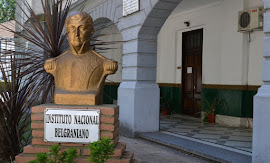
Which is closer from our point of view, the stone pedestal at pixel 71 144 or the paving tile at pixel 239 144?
the stone pedestal at pixel 71 144

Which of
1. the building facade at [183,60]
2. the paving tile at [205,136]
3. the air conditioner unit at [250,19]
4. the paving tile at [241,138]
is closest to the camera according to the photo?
the paving tile at [241,138]


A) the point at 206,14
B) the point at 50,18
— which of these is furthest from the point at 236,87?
the point at 50,18

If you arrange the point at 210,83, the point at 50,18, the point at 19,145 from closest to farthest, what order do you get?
the point at 50,18 → the point at 19,145 → the point at 210,83

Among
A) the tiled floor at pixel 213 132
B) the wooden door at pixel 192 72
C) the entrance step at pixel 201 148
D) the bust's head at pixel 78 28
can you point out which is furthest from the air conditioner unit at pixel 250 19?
the bust's head at pixel 78 28

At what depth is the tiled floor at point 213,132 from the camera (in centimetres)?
549

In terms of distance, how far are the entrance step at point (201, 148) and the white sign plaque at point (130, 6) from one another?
271 centimetres

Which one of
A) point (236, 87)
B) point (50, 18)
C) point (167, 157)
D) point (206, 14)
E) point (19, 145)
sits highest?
point (206, 14)

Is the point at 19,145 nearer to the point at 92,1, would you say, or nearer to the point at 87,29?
the point at 87,29

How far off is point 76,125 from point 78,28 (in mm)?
969

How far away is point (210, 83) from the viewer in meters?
8.37

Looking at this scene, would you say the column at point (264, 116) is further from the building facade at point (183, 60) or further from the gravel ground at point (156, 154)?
the building facade at point (183, 60)

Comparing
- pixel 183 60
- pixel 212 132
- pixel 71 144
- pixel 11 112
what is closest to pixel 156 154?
pixel 212 132

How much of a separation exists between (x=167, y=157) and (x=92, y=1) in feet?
18.7

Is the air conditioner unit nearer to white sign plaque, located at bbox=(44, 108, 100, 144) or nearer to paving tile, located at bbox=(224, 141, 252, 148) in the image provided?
paving tile, located at bbox=(224, 141, 252, 148)
